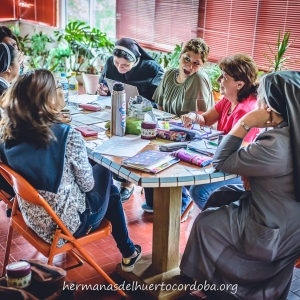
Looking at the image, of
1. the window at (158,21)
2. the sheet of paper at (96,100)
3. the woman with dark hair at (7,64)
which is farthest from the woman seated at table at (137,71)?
the window at (158,21)

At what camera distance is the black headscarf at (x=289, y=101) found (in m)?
2.15

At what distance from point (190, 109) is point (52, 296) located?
6.59 ft

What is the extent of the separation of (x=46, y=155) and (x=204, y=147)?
2.77ft

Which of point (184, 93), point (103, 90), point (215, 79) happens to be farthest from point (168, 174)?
point (215, 79)

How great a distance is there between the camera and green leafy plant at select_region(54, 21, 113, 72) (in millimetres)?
6234

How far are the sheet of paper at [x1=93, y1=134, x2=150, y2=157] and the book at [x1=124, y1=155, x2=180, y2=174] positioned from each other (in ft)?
0.60

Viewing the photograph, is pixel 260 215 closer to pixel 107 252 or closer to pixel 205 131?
pixel 205 131

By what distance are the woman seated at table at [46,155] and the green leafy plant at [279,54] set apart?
2.30 meters

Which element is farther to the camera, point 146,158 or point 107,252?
point 107,252

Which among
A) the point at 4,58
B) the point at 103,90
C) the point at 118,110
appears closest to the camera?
the point at 118,110

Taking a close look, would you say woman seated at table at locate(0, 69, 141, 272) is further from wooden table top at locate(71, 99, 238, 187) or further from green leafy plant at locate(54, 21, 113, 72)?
green leafy plant at locate(54, 21, 113, 72)

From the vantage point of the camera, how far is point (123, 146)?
2.60 m

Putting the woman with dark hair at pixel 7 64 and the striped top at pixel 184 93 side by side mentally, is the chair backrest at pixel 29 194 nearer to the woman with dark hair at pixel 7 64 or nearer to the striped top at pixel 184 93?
the woman with dark hair at pixel 7 64

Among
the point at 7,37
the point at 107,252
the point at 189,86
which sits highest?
the point at 7,37
